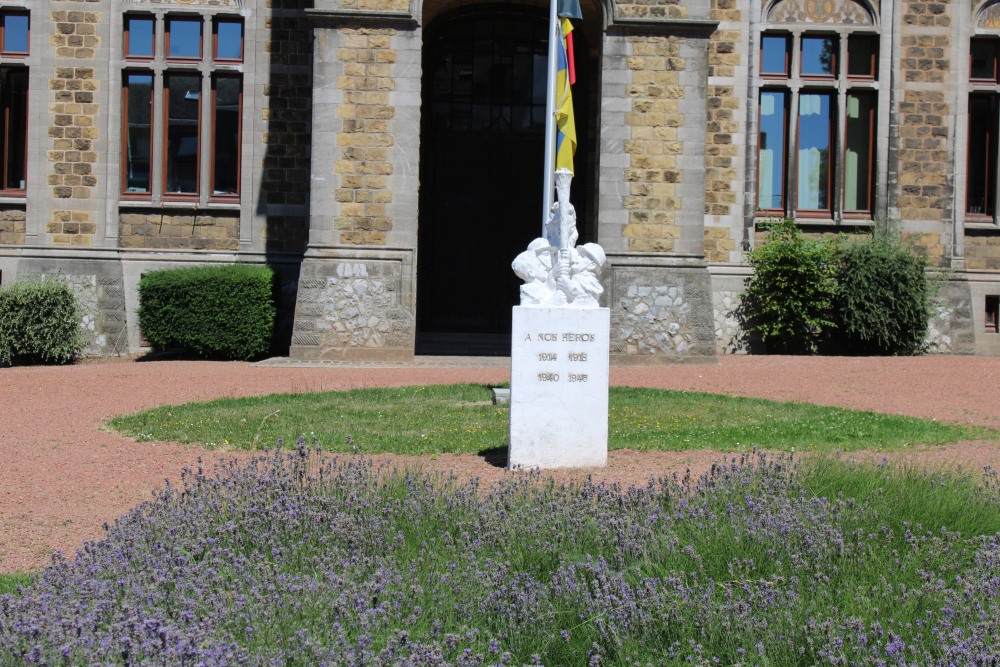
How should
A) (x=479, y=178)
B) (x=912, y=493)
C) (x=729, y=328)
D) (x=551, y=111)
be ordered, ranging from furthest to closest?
1. (x=479, y=178)
2. (x=729, y=328)
3. (x=551, y=111)
4. (x=912, y=493)

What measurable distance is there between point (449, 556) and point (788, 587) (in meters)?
1.57

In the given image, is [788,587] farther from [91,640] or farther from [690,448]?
[690,448]

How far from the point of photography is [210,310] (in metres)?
17.8

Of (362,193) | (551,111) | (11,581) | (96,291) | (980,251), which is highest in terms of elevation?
(551,111)

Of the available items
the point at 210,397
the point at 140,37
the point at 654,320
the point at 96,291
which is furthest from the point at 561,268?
the point at 140,37

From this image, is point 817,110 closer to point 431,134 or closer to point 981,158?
point 981,158

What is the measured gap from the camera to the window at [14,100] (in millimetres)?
19438

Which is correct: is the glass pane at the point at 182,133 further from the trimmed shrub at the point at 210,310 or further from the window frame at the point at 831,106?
the window frame at the point at 831,106

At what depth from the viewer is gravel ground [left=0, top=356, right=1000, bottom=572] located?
778 centimetres

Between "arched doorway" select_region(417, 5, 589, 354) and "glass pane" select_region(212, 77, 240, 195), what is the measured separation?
3315 millimetres

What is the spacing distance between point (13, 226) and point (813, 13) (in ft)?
46.7

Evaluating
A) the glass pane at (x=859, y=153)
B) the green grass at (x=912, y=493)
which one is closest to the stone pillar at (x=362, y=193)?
the glass pane at (x=859, y=153)

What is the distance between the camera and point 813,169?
20.1 metres

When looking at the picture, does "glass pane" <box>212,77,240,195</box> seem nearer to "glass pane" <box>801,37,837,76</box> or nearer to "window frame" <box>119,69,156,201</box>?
"window frame" <box>119,69,156,201</box>
